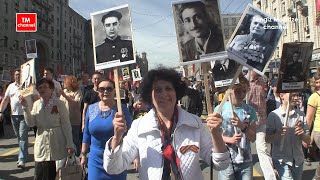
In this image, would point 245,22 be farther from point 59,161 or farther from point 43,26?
point 43,26

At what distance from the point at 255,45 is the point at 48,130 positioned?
3.18m

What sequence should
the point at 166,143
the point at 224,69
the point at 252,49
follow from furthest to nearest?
the point at 224,69 < the point at 252,49 < the point at 166,143

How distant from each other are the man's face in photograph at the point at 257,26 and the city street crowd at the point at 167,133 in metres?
0.77

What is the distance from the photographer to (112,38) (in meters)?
3.19

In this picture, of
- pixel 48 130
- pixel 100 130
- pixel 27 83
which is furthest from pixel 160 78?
pixel 27 83

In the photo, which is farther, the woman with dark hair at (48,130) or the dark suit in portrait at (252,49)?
the woman with dark hair at (48,130)

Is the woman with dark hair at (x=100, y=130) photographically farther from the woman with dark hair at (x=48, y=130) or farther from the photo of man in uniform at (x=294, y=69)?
the photo of man in uniform at (x=294, y=69)

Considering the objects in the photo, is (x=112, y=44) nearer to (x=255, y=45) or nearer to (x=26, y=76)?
(x=255, y=45)

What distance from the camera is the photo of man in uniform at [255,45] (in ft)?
10.8

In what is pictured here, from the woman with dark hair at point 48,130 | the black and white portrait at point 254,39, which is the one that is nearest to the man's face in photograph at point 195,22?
the black and white portrait at point 254,39

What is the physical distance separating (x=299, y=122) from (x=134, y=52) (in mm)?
2420

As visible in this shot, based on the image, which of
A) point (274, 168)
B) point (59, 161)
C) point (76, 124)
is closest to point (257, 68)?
point (274, 168)

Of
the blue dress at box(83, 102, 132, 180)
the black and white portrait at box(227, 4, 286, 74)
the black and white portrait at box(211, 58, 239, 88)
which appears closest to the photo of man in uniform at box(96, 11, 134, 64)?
the black and white portrait at box(227, 4, 286, 74)

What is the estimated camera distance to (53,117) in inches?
205
